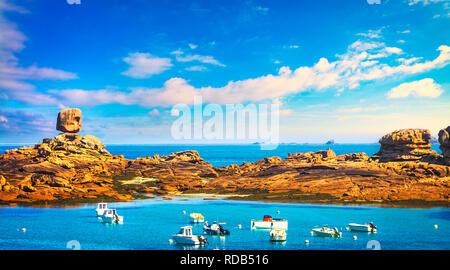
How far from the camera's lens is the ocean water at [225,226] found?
4747cm

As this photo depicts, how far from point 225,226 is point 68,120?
92920 millimetres

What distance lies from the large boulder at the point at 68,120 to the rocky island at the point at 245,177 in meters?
10.5

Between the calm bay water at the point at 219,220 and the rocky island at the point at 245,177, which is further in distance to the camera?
the rocky island at the point at 245,177

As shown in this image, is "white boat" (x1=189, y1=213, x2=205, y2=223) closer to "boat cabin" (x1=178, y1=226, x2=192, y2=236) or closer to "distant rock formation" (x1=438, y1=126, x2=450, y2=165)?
"boat cabin" (x1=178, y1=226, x2=192, y2=236)

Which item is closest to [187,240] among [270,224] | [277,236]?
[277,236]

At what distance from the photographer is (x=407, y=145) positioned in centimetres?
10144

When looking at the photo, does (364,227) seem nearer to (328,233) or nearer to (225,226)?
(328,233)

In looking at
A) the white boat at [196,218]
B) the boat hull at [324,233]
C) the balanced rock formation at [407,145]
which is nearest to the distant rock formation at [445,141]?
the balanced rock formation at [407,145]

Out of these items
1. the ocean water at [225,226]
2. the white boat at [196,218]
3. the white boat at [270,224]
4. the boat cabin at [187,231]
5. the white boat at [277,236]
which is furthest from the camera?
the white boat at [196,218]

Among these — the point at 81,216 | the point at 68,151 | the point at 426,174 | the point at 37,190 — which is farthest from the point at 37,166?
the point at 426,174

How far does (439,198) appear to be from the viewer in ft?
261

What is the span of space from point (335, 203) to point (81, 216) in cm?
5152

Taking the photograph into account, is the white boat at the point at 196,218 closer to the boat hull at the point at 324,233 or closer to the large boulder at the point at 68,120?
the boat hull at the point at 324,233
